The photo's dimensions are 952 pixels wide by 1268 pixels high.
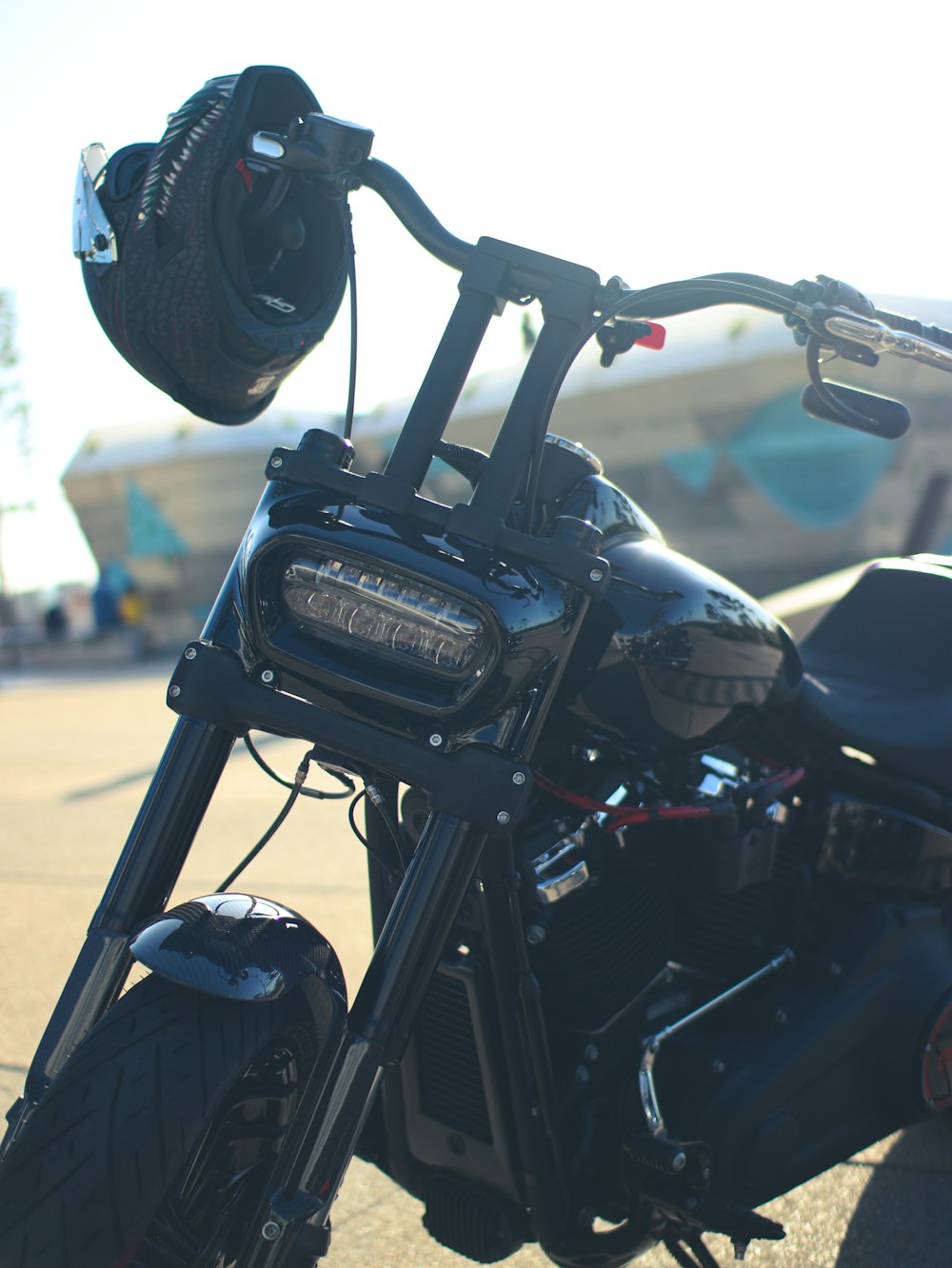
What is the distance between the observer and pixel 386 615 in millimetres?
1538

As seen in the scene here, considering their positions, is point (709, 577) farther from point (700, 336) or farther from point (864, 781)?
point (700, 336)

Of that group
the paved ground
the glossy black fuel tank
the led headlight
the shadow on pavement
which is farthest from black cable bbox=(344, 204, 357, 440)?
the shadow on pavement

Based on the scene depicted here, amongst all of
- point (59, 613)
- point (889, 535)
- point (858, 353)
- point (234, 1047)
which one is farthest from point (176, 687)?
point (59, 613)

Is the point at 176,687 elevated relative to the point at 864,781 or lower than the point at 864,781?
elevated

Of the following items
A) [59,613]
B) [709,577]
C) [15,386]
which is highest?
[709,577]

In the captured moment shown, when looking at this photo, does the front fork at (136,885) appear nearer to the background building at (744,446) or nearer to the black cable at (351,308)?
the black cable at (351,308)

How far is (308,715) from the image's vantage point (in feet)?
5.11

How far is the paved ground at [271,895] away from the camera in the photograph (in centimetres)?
229

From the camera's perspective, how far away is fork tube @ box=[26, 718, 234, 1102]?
5.25ft

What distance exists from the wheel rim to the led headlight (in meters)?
0.53

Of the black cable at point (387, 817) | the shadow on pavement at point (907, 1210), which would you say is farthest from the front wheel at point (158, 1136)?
the shadow on pavement at point (907, 1210)

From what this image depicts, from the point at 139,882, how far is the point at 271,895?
3.00 meters

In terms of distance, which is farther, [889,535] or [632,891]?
[889,535]

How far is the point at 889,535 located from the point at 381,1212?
66.4 feet
